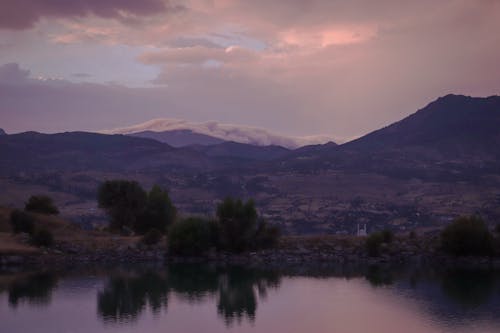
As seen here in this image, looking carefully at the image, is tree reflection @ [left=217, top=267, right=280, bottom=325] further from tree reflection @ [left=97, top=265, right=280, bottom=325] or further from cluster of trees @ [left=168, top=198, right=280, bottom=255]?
cluster of trees @ [left=168, top=198, right=280, bottom=255]

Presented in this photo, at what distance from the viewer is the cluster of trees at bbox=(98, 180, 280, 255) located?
212ft

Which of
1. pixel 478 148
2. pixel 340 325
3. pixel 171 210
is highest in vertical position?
pixel 478 148

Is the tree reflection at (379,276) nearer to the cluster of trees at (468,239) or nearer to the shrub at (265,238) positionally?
Result: the cluster of trees at (468,239)

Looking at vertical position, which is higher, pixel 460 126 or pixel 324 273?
pixel 460 126

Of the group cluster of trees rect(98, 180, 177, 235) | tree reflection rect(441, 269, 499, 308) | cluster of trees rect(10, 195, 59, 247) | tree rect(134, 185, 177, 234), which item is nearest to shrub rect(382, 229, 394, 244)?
tree reflection rect(441, 269, 499, 308)

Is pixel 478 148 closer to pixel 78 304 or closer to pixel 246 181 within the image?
pixel 246 181

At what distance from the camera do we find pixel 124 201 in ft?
239

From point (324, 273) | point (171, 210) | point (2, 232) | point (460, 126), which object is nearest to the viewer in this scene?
point (324, 273)

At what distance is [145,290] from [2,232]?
23554 mm

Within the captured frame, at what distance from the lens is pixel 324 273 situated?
57.1 metres

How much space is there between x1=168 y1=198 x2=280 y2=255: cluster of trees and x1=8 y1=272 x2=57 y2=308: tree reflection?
14.5m

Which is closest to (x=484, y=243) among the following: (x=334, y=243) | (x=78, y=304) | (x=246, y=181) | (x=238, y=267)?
(x=334, y=243)

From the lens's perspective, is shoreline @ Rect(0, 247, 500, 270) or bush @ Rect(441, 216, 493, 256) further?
bush @ Rect(441, 216, 493, 256)

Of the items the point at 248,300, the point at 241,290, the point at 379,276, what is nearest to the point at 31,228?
the point at 241,290
